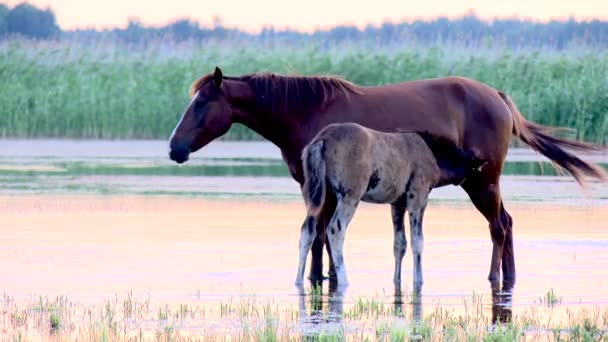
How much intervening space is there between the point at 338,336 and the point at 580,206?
31.7ft

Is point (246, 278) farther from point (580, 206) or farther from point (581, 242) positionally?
point (580, 206)

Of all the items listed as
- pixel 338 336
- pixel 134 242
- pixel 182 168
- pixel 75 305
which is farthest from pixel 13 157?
pixel 338 336

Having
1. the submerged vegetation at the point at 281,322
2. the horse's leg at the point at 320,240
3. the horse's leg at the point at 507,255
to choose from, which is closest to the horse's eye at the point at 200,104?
the horse's leg at the point at 320,240

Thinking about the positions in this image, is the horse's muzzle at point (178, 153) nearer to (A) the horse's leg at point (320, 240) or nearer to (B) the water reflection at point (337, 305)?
(A) the horse's leg at point (320, 240)

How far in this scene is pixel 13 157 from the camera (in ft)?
83.3

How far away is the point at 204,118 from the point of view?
13188mm

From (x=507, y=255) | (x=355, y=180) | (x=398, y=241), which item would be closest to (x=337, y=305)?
(x=355, y=180)

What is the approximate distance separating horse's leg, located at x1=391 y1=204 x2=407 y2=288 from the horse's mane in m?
1.20

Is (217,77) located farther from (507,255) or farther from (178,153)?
(507,255)

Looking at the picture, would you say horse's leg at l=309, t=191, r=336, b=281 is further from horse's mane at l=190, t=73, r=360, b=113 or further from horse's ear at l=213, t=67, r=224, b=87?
horse's ear at l=213, t=67, r=224, b=87

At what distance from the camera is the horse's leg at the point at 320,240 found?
12.7 meters

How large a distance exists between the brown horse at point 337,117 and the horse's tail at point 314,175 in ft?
2.05

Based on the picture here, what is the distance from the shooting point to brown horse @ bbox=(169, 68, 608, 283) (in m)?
13.1

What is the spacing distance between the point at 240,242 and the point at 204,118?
6.24ft
